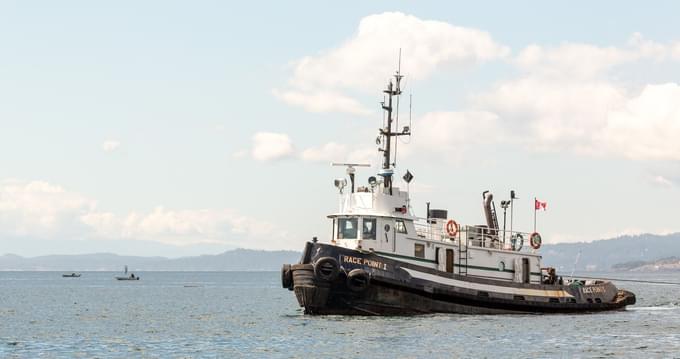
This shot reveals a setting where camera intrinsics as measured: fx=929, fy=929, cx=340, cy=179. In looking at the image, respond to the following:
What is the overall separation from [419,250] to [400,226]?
160cm

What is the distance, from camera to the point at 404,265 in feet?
139

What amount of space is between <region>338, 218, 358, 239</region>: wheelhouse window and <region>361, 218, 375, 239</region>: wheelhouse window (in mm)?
405

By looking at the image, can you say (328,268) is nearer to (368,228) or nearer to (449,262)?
(368,228)

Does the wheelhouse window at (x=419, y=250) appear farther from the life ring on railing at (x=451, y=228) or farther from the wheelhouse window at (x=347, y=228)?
the wheelhouse window at (x=347, y=228)

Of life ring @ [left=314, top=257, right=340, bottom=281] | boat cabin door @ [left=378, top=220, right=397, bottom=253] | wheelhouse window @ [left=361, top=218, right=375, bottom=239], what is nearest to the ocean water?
life ring @ [left=314, top=257, right=340, bottom=281]

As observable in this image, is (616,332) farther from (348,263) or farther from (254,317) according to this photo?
(254,317)

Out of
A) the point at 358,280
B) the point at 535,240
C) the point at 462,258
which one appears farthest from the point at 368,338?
the point at 535,240

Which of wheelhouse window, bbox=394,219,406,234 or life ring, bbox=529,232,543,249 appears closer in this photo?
wheelhouse window, bbox=394,219,406,234

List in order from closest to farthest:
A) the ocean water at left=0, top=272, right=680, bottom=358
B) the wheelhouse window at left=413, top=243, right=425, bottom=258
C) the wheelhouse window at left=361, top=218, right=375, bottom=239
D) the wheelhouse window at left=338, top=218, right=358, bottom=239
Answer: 1. the ocean water at left=0, top=272, right=680, bottom=358
2. the wheelhouse window at left=361, top=218, right=375, bottom=239
3. the wheelhouse window at left=338, top=218, right=358, bottom=239
4. the wheelhouse window at left=413, top=243, right=425, bottom=258

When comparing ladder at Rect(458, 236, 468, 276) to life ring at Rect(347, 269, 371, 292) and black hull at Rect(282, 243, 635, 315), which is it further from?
life ring at Rect(347, 269, 371, 292)

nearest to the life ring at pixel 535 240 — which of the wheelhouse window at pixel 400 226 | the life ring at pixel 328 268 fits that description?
the wheelhouse window at pixel 400 226

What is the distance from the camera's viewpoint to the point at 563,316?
159ft

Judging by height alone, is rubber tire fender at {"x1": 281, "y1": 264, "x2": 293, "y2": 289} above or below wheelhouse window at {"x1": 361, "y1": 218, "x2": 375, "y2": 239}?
below

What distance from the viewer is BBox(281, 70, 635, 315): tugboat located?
1636 inches
